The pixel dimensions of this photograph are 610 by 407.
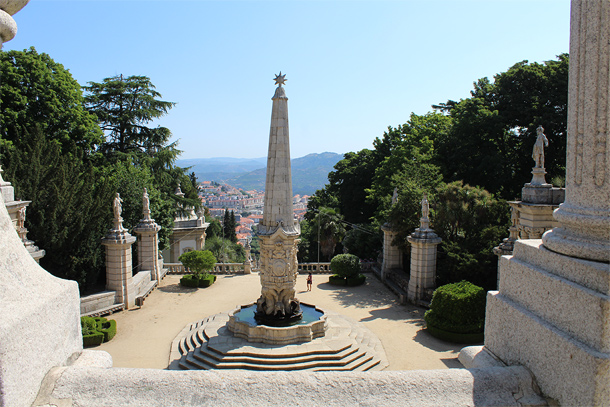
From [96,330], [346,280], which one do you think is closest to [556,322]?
[96,330]

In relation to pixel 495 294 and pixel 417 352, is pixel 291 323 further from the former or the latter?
pixel 495 294

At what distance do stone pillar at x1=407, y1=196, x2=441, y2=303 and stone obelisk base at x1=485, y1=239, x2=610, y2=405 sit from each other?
60.5ft

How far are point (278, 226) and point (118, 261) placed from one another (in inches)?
377

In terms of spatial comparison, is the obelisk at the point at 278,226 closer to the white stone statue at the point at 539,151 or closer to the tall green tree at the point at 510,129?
the white stone statue at the point at 539,151

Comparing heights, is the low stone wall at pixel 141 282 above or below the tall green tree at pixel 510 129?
below

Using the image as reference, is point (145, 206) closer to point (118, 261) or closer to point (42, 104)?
point (118, 261)

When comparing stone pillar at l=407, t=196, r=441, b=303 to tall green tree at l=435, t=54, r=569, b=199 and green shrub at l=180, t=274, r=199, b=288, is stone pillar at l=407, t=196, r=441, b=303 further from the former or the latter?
green shrub at l=180, t=274, r=199, b=288

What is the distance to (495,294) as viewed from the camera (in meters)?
4.23

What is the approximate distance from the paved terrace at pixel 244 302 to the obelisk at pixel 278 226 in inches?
166

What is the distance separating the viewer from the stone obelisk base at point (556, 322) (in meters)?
2.93

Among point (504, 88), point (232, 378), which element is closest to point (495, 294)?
point (232, 378)

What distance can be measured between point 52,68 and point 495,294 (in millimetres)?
32488

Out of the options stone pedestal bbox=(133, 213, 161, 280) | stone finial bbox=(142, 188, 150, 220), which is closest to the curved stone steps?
stone pedestal bbox=(133, 213, 161, 280)

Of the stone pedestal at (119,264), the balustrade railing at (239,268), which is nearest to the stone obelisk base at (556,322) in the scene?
the stone pedestal at (119,264)
